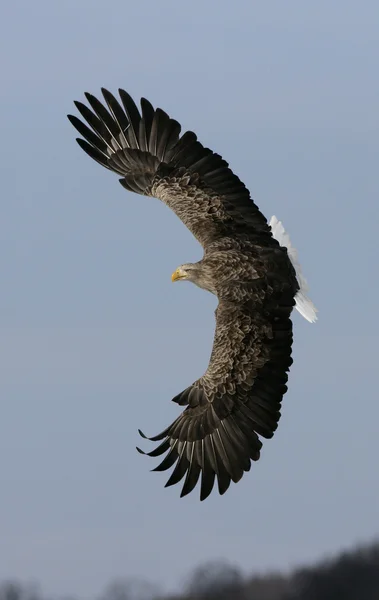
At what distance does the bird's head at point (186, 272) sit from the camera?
15.6 meters

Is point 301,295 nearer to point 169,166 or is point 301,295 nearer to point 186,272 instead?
point 186,272

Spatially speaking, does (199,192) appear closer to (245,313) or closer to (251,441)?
(245,313)

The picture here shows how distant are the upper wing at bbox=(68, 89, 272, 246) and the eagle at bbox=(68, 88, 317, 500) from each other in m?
0.01

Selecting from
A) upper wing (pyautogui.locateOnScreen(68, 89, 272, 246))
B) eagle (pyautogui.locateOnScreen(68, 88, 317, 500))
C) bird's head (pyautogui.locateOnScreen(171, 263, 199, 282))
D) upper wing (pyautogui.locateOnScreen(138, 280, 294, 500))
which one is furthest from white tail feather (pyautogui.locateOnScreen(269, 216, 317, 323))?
bird's head (pyautogui.locateOnScreen(171, 263, 199, 282))

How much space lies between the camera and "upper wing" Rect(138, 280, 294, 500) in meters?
14.5

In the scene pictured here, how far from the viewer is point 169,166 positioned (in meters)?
17.0

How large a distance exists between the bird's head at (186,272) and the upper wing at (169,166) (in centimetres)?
43

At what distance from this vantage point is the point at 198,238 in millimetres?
16141

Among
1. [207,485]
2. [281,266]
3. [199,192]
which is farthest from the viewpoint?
[199,192]

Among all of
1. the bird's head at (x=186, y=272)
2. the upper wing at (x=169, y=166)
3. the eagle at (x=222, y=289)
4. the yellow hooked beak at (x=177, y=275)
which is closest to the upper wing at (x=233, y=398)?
the eagle at (x=222, y=289)

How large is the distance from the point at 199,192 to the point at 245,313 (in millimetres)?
2215

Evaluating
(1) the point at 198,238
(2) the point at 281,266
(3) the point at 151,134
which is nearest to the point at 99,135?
(3) the point at 151,134

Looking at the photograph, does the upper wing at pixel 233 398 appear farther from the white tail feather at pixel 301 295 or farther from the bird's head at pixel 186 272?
the white tail feather at pixel 301 295

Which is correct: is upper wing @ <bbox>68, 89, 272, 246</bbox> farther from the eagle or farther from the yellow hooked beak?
the yellow hooked beak
